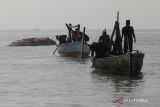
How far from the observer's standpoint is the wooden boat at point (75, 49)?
136 ft

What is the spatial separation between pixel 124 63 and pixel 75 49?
693 inches

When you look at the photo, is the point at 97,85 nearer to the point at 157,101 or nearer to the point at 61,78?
the point at 61,78

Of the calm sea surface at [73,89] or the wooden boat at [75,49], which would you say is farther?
the wooden boat at [75,49]

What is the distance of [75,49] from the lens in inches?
1688

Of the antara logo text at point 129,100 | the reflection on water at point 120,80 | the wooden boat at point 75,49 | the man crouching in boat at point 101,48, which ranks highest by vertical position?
the man crouching in boat at point 101,48

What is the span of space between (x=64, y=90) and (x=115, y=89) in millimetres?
1849

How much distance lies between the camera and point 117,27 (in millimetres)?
27438

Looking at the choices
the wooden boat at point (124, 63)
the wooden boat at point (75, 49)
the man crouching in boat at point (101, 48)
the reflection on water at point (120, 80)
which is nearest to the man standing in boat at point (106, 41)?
the man crouching in boat at point (101, 48)

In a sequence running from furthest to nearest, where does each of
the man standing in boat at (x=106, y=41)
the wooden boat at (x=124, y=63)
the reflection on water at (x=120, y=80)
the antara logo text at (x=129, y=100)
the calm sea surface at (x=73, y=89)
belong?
the man standing in boat at (x=106, y=41) → the wooden boat at (x=124, y=63) → the reflection on water at (x=120, y=80) → the calm sea surface at (x=73, y=89) → the antara logo text at (x=129, y=100)

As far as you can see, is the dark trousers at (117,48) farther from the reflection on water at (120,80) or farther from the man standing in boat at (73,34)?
the man standing in boat at (73,34)

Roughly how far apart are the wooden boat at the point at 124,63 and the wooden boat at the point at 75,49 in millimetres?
13440

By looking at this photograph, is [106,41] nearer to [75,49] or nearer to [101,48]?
[101,48]

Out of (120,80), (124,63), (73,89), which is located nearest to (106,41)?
(124,63)

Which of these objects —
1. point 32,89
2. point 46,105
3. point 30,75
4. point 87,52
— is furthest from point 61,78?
point 87,52
